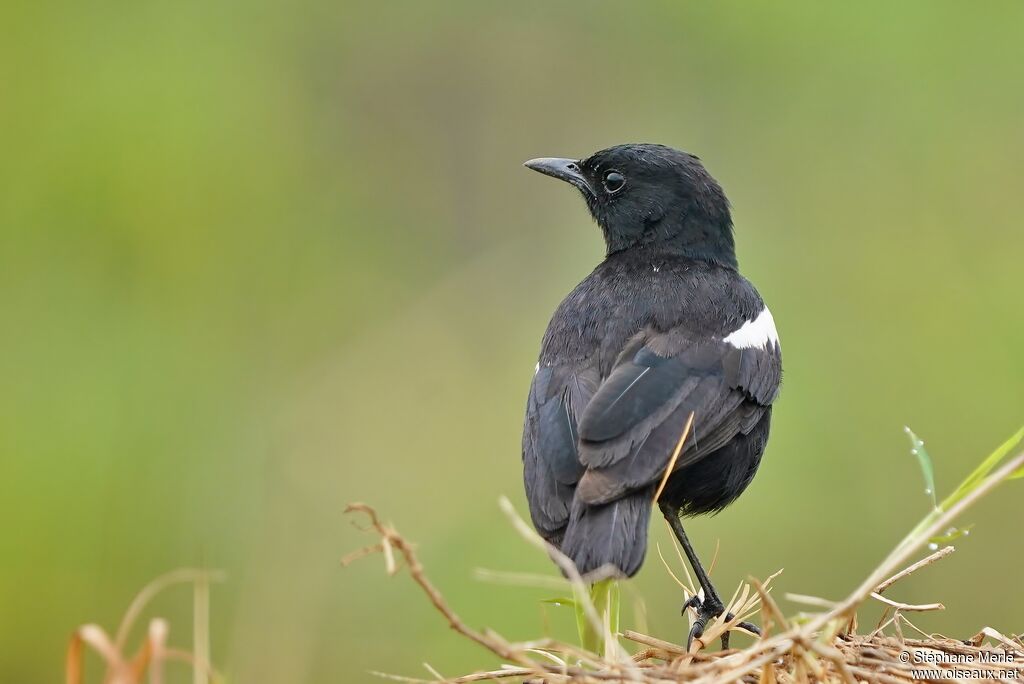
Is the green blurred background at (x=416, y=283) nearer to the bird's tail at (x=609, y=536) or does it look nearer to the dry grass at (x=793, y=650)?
the bird's tail at (x=609, y=536)

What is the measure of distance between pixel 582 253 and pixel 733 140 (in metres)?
1.61

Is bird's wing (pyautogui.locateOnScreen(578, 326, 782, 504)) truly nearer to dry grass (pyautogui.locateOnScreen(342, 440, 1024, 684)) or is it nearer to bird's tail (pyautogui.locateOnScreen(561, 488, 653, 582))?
bird's tail (pyautogui.locateOnScreen(561, 488, 653, 582))

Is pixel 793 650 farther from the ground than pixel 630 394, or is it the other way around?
pixel 630 394

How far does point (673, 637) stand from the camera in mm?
8094

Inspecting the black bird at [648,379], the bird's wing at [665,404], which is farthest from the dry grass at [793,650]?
the bird's wing at [665,404]

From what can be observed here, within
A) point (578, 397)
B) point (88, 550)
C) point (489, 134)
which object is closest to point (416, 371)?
point (88, 550)

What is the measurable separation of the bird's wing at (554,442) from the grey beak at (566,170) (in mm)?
1395

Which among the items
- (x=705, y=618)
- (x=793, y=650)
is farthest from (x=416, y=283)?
(x=793, y=650)

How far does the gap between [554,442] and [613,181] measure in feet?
6.02

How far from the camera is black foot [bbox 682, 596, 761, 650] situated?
3.94m

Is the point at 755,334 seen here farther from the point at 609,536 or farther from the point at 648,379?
the point at 609,536

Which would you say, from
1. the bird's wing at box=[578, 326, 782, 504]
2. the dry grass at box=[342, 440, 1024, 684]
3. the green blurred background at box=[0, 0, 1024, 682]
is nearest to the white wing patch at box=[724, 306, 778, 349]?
the bird's wing at box=[578, 326, 782, 504]

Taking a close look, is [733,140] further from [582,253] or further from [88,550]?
[88,550]

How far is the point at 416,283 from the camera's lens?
34.7 feet
